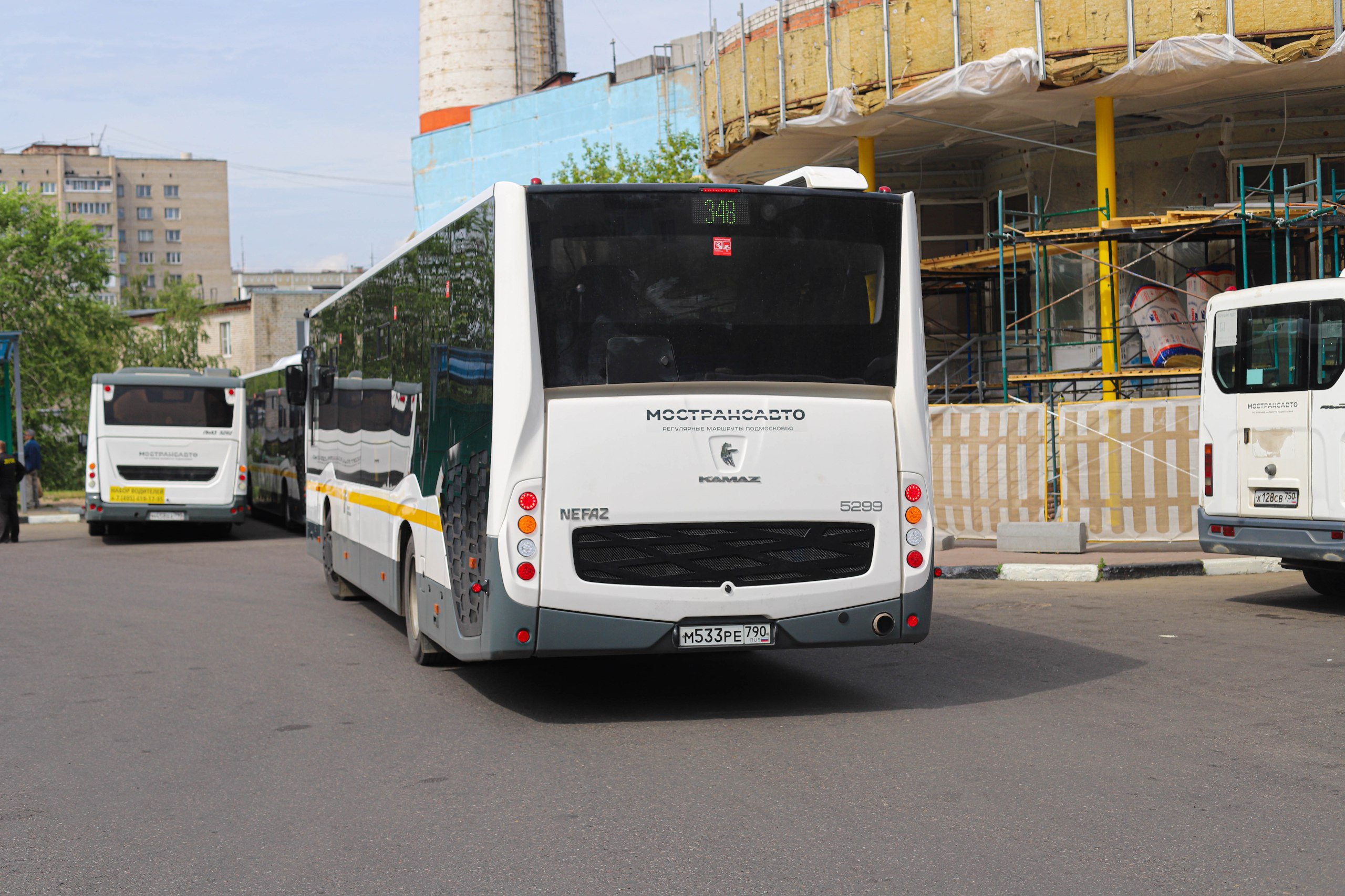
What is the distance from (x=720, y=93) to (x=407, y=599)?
16.8 m

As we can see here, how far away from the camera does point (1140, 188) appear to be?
76.8ft

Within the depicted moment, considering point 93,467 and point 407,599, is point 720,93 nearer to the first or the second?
point 93,467

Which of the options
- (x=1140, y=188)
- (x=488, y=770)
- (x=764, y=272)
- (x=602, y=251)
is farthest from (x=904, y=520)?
(x=1140, y=188)

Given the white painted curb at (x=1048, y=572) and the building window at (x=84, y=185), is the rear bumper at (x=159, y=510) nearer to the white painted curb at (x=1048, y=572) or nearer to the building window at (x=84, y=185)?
the white painted curb at (x=1048, y=572)

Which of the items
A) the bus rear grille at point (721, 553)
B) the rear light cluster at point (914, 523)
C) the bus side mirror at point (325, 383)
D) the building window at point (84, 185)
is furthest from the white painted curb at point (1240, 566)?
the building window at point (84, 185)

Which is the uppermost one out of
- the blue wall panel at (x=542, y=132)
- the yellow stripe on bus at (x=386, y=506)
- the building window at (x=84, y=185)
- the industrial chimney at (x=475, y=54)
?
the building window at (x=84, y=185)

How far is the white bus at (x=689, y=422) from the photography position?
24.7 ft

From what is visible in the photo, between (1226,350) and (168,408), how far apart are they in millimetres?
16996

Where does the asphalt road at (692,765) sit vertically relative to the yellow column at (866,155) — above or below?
below

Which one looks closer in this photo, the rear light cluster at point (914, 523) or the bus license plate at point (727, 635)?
the bus license plate at point (727, 635)

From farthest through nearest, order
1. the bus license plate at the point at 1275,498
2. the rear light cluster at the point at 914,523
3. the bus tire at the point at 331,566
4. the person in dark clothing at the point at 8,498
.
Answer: the person in dark clothing at the point at 8,498, the bus tire at the point at 331,566, the bus license plate at the point at 1275,498, the rear light cluster at the point at 914,523

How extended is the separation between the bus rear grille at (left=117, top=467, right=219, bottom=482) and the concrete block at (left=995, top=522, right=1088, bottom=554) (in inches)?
524

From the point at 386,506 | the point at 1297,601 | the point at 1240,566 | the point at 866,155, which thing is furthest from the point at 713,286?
the point at 866,155

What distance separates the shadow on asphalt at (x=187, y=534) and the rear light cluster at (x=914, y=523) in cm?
1798
